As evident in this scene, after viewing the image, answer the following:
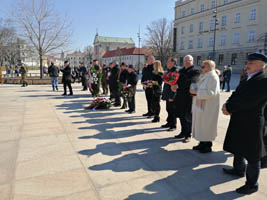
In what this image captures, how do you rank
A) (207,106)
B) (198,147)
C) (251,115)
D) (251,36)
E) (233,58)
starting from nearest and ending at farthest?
(251,115) < (207,106) < (198,147) < (251,36) < (233,58)

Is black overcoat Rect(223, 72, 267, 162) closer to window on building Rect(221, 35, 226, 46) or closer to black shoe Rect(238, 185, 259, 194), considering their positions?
black shoe Rect(238, 185, 259, 194)

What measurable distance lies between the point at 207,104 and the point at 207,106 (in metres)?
0.04

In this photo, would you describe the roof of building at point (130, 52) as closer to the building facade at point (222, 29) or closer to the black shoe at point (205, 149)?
the building facade at point (222, 29)

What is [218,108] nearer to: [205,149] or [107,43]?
[205,149]

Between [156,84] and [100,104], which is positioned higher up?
[156,84]

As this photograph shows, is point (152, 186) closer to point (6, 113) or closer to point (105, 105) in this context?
point (105, 105)

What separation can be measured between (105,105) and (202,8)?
4880 cm

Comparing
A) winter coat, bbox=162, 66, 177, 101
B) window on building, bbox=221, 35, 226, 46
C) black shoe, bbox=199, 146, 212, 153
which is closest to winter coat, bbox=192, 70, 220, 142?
black shoe, bbox=199, 146, 212, 153

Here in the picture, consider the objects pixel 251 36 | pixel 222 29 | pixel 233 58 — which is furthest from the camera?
pixel 222 29

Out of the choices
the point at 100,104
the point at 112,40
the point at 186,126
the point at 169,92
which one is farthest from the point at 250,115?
the point at 112,40

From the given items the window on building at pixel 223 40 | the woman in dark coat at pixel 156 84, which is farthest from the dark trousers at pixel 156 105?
the window on building at pixel 223 40

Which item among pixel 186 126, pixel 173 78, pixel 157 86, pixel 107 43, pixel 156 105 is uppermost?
pixel 107 43

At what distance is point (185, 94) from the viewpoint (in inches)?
177

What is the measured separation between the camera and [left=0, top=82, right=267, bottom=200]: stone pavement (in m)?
2.74
